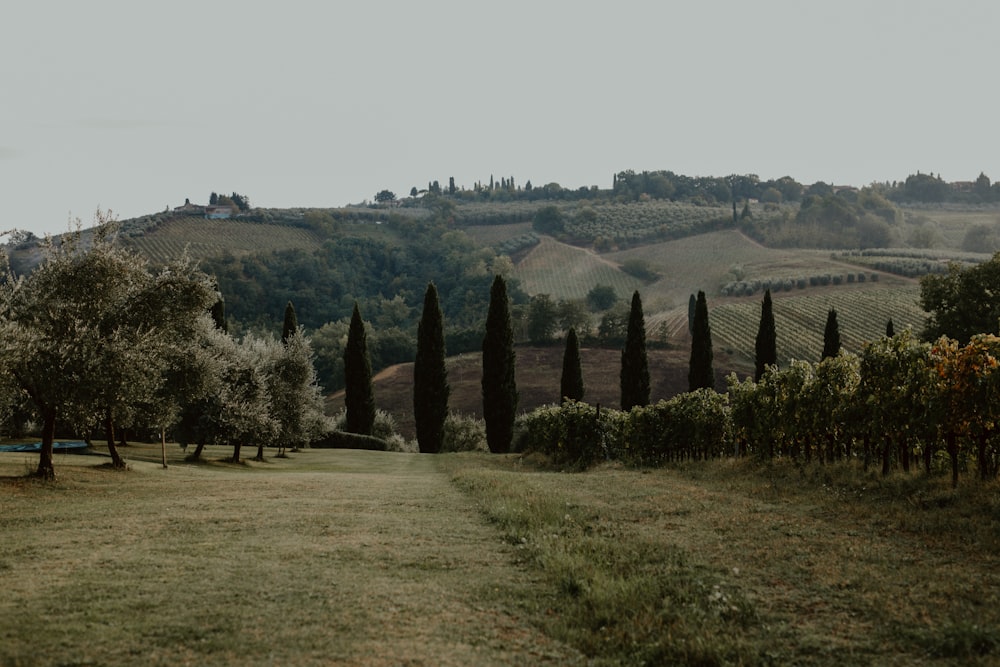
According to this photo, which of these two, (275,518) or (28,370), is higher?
(28,370)

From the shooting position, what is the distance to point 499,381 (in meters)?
54.1

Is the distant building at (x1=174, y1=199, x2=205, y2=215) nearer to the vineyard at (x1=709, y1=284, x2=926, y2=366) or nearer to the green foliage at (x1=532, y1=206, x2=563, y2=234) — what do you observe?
the green foliage at (x1=532, y1=206, x2=563, y2=234)

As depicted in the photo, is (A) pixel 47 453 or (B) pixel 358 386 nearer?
(A) pixel 47 453

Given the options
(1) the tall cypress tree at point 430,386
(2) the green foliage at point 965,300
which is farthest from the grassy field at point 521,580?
(2) the green foliage at point 965,300

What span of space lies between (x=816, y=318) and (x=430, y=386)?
5421 centimetres

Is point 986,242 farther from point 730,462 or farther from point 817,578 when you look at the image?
point 817,578

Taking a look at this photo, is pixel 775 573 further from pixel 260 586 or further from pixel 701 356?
pixel 701 356

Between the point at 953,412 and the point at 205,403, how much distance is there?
26953mm

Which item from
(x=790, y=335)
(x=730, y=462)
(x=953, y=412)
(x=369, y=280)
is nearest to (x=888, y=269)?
(x=790, y=335)

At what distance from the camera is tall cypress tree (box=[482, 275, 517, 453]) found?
54094 mm

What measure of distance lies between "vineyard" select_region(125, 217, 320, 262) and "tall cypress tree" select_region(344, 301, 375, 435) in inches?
3324

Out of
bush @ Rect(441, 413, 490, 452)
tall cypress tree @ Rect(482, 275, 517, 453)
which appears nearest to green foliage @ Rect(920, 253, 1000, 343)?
tall cypress tree @ Rect(482, 275, 517, 453)

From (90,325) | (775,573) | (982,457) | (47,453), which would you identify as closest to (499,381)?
(90,325)

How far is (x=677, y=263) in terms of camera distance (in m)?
158
